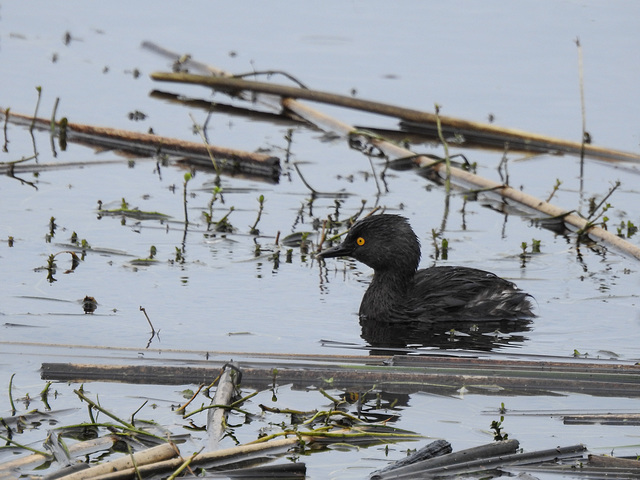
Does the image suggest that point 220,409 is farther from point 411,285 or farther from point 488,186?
point 488,186

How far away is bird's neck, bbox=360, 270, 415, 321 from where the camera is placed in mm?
9430

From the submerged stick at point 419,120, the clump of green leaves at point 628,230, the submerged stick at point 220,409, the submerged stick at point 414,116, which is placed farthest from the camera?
the submerged stick at point 414,116

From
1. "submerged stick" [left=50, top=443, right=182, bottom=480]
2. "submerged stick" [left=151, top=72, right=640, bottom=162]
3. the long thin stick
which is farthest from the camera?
"submerged stick" [left=151, top=72, right=640, bottom=162]

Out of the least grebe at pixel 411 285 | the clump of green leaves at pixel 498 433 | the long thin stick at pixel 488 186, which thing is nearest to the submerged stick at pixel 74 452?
the clump of green leaves at pixel 498 433

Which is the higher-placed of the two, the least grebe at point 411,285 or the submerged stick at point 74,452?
the least grebe at point 411,285

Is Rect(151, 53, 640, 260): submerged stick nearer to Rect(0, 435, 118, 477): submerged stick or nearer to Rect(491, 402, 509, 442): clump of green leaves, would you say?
Rect(491, 402, 509, 442): clump of green leaves

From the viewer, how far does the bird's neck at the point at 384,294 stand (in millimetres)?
9430

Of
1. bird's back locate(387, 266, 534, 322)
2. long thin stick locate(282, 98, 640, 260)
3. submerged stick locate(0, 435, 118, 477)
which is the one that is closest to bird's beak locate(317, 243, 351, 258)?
bird's back locate(387, 266, 534, 322)

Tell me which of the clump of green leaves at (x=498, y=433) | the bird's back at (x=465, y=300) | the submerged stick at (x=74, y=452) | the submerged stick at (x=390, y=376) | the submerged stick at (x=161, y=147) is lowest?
the submerged stick at (x=74, y=452)

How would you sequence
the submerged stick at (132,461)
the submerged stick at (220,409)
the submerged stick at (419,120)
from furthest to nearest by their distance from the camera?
the submerged stick at (419,120) < the submerged stick at (220,409) < the submerged stick at (132,461)

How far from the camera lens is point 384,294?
9.58 meters

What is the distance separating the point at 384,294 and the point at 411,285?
400mm

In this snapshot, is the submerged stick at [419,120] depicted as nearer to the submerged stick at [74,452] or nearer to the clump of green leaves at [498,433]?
the clump of green leaves at [498,433]

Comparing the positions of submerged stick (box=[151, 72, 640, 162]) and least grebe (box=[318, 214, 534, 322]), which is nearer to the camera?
least grebe (box=[318, 214, 534, 322])
